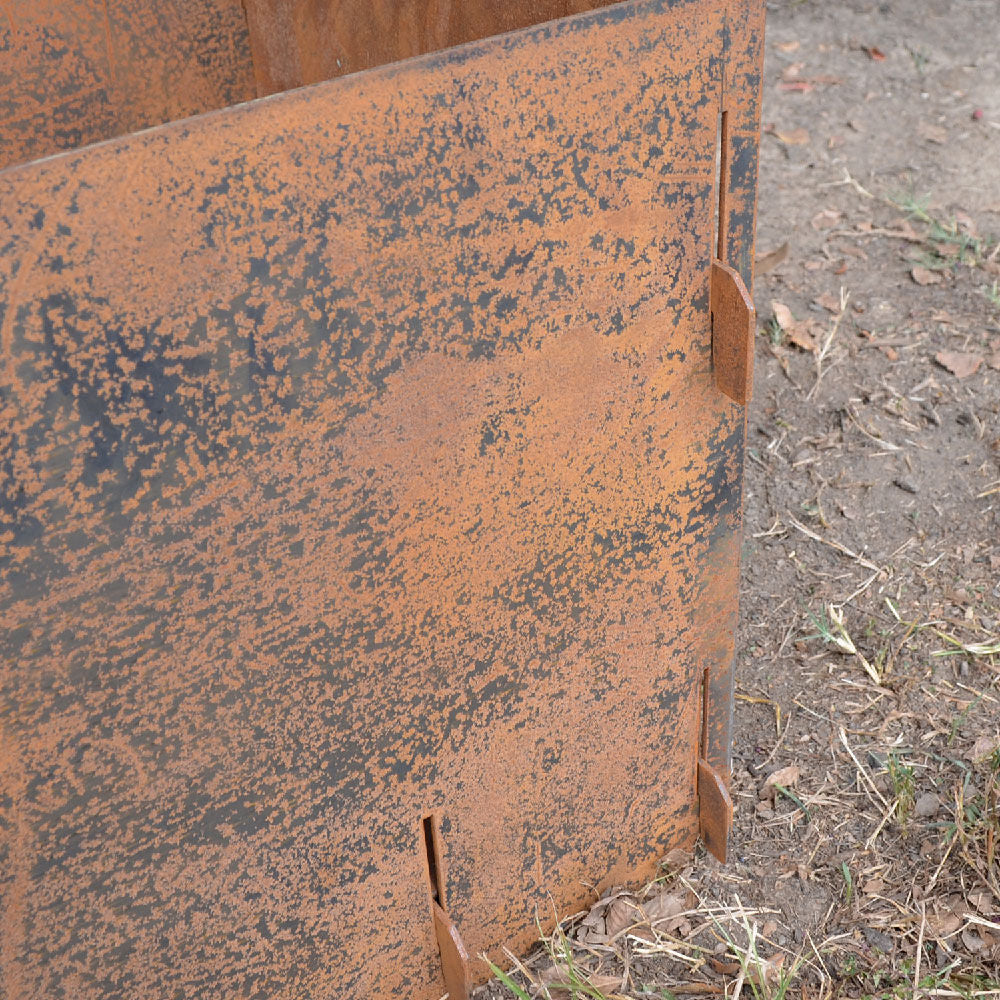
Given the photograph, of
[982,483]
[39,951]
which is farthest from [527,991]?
[982,483]

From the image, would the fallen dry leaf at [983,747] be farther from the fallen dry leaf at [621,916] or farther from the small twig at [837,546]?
the fallen dry leaf at [621,916]

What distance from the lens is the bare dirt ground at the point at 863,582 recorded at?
83.5 inches

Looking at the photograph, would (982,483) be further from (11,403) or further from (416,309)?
(11,403)

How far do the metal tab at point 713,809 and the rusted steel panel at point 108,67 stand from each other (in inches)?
63.5

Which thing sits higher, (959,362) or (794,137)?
(794,137)

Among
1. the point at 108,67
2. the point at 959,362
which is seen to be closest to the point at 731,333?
the point at 108,67

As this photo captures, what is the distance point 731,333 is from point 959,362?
2154 mm

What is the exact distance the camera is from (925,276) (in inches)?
156

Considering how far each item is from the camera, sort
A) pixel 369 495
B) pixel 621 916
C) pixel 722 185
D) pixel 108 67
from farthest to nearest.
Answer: pixel 108 67, pixel 621 916, pixel 722 185, pixel 369 495

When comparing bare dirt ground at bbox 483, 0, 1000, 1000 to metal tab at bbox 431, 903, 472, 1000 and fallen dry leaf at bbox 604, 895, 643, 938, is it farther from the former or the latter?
metal tab at bbox 431, 903, 472, 1000

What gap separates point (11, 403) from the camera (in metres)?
1.21

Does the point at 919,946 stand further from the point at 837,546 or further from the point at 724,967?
the point at 837,546

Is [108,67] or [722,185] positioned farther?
[108,67]

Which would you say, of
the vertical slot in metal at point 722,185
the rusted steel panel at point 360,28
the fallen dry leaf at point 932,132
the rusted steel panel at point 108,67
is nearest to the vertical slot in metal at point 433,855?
the vertical slot in metal at point 722,185
